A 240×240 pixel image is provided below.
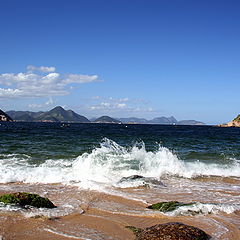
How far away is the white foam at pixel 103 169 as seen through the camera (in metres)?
11.6

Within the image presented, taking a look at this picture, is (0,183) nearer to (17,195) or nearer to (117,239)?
(17,195)

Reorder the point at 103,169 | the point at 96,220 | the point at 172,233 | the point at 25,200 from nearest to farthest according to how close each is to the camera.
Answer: the point at 172,233, the point at 96,220, the point at 25,200, the point at 103,169

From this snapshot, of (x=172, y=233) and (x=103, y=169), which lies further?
(x=103, y=169)

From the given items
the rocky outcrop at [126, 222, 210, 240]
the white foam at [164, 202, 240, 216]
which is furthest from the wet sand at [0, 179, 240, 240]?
the rocky outcrop at [126, 222, 210, 240]

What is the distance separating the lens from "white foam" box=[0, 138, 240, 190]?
38.0 feet

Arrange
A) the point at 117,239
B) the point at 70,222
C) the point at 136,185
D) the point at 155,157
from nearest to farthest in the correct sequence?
1. the point at 117,239
2. the point at 70,222
3. the point at 136,185
4. the point at 155,157

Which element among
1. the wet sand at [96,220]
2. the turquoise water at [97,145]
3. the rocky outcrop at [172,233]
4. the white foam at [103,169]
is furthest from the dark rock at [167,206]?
the turquoise water at [97,145]

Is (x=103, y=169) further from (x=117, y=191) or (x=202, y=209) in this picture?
(x=202, y=209)

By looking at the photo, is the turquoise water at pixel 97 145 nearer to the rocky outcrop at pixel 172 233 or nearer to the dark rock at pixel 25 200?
the dark rock at pixel 25 200

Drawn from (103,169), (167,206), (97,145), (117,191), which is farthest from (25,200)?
(97,145)

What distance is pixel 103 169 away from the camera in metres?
13.5

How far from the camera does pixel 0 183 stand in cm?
1077

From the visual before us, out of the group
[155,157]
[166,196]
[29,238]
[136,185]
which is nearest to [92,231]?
[29,238]

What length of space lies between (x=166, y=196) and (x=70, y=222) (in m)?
4.21
